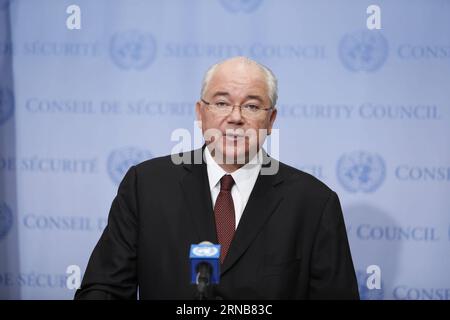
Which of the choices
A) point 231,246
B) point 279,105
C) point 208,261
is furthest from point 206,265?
point 279,105

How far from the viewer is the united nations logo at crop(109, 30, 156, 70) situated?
267cm

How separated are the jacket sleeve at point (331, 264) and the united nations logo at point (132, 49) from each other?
1.48 m

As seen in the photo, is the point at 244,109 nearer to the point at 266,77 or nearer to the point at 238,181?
the point at 266,77

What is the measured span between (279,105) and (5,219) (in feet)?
5.79

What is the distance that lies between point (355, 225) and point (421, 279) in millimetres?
496

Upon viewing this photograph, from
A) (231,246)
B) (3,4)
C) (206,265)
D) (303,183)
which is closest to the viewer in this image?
(206,265)

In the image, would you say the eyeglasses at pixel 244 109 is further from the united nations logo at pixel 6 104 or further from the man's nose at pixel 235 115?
the united nations logo at pixel 6 104

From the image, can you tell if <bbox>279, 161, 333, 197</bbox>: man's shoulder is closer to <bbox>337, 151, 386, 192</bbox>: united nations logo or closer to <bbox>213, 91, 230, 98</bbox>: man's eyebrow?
<bbox>213, 91, 230, 98</bbox>: man's eyebrow

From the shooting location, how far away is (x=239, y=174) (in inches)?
69.2

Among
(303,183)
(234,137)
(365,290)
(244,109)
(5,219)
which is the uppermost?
(244,109)

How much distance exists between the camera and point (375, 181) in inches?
103

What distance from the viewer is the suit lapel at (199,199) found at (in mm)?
1645

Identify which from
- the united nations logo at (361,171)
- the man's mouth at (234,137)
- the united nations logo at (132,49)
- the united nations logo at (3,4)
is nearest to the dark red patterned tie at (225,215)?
the man's mouth at (234,137)
